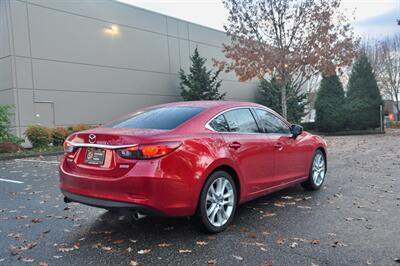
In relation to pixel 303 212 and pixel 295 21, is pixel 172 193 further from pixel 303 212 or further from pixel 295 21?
pixel 295 21

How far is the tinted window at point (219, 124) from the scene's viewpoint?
431 cm

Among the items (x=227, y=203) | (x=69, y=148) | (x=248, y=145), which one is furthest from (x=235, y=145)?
(x=69, y=148)

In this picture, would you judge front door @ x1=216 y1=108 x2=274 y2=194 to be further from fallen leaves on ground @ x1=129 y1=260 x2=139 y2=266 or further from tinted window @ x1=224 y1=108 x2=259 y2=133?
fallen leaves on ground @ x1=129 y1=260 x2=139 y2=266

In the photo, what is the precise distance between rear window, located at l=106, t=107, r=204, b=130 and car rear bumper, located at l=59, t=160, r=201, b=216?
0.66 meters

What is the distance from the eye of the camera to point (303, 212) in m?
4.89

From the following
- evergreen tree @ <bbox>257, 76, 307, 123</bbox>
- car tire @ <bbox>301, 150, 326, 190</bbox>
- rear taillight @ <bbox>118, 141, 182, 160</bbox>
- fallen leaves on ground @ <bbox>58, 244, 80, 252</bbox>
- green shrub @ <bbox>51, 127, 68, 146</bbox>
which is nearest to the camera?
rear taillight @ <bbox>118, 141, 182, 160</bbox>

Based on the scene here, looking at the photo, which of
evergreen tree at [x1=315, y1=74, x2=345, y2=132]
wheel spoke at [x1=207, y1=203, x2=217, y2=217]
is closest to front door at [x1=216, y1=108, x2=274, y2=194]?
wheel spoke at [x1=207, y1=203, x2=217, y2=217]

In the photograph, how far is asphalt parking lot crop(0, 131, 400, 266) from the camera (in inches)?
135

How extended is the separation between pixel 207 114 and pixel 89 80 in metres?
16.0

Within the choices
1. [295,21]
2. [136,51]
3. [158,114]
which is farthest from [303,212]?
[136,51]

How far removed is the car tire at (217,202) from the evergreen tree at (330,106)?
23.9 m

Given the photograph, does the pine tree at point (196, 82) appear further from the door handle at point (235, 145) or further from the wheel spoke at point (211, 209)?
the wheel spoke at point (211, 209)

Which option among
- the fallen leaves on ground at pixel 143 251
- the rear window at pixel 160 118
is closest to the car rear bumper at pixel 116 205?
the fallen leaves on ground at pixel 143 251

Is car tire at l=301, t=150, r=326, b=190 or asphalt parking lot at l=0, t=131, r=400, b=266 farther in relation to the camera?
car tire at l=301, t=150, r=326, b=190
